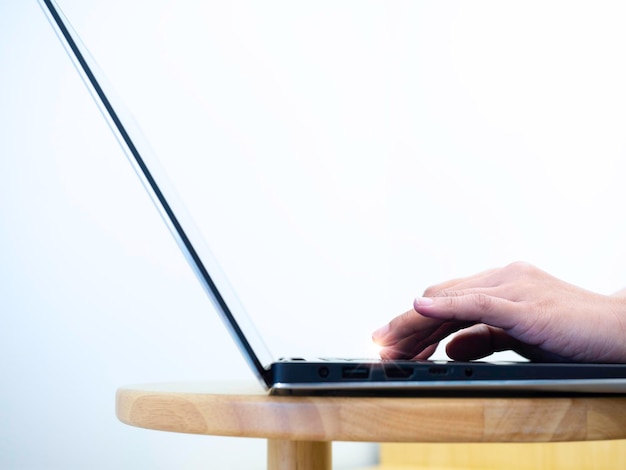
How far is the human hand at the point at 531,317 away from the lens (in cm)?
62

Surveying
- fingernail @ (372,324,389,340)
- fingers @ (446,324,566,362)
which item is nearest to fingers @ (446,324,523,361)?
fingers @ (446,324,566,362)

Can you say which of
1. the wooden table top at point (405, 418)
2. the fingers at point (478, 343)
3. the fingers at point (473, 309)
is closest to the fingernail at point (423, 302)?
the fingers at point (473, 309)

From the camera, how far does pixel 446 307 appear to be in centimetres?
62

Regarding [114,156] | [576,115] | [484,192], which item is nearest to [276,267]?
[114,156]

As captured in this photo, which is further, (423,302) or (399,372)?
(423,302)

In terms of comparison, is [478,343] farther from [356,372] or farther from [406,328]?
[356,372]

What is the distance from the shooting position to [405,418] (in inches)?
19.1

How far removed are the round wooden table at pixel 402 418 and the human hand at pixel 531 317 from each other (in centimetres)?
12

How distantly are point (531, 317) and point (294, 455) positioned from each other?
0.24 metres

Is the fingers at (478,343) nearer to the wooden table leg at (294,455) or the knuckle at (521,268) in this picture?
the knuckle at (521,268)

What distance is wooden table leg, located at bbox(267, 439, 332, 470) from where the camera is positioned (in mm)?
653

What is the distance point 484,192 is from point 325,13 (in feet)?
2.34

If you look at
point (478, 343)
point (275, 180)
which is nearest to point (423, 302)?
point (478, 343)

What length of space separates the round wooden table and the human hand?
118 millimetres
